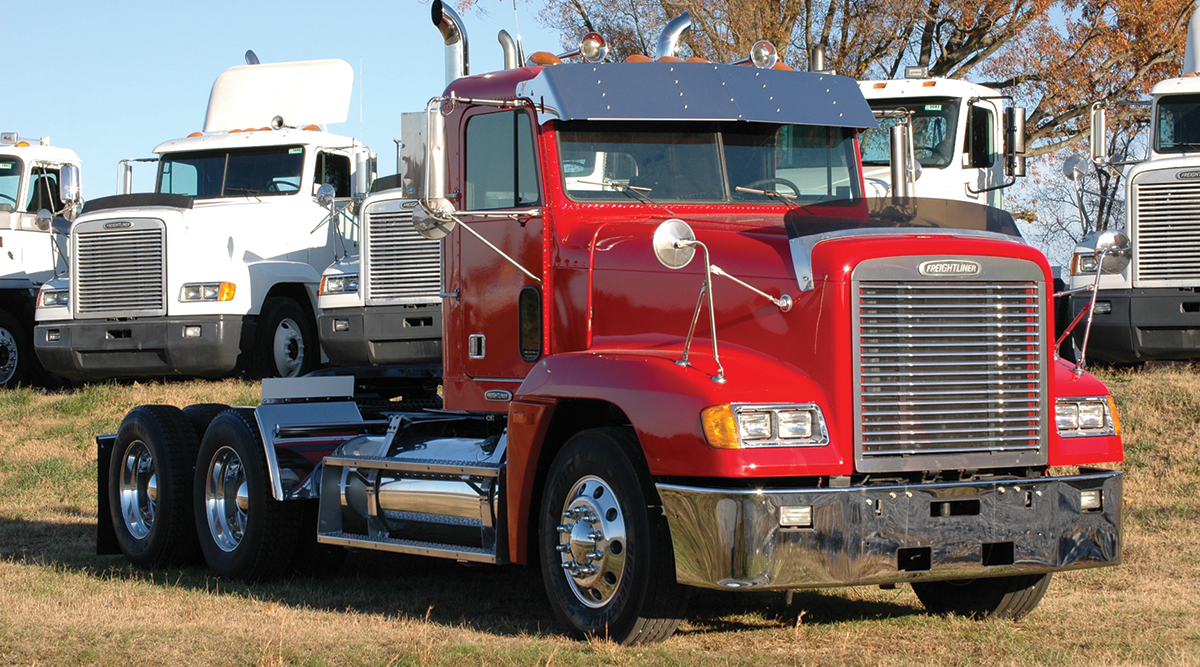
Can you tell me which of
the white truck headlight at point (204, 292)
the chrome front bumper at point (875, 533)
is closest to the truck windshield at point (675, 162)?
the chrome front bumper at point (875, 533)

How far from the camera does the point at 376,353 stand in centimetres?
1520

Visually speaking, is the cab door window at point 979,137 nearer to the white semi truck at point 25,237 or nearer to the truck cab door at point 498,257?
the truck cab door at point 498,257

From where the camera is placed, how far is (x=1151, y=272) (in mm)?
14320

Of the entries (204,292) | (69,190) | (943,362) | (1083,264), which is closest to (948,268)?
(943,362)

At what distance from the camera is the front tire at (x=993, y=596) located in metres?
6.82

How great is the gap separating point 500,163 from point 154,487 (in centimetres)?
386

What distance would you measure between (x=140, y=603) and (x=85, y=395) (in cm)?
934

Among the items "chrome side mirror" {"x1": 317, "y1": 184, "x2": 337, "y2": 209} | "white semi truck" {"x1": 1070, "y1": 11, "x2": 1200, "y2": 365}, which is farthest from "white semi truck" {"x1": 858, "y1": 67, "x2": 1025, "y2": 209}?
"chrome side mirror" {"x1": 317, "y1": 184, "x2": 337, "y2": 209}

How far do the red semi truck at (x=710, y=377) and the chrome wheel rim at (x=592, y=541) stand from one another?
0.01 metres

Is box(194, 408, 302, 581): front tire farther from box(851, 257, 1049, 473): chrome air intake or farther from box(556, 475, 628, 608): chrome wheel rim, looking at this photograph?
box(851, 257, 1049, 473): chrome air intake

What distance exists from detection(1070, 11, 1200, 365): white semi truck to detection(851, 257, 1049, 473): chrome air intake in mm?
8425

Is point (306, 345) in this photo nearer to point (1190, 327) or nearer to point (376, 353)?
point (376, 353)

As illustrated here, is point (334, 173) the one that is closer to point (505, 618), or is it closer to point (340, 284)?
point (340, 284)

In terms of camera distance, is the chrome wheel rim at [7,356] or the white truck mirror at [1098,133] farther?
the chrome wheel rim at [7,356]
